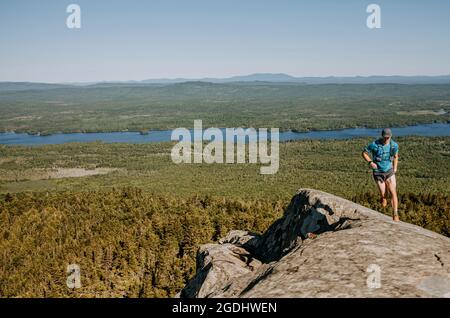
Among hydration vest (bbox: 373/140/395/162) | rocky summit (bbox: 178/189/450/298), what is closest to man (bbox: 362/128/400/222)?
hydration vest (bbox: 373/140/395/162)

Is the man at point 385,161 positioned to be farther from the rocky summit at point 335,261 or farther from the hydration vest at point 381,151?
the rocky summit at point 335,261

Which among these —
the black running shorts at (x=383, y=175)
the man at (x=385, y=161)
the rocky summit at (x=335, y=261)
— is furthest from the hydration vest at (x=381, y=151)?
the rocky summit at (x=335, y=261)

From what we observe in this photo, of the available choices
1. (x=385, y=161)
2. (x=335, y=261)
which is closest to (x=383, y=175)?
(x=385, y=161)

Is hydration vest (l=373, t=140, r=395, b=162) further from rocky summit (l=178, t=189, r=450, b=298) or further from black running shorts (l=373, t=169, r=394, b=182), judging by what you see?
rocky summit (l=178, t=189, r=450, b=298)

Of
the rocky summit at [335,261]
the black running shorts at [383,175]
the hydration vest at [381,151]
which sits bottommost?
the rocky summit at [335,261]

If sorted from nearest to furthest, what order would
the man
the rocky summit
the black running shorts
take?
the rocky summit → the man → the black running shorts

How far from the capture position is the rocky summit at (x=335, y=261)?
7277mm

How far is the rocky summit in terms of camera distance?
23.9 ft

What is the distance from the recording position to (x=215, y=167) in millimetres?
127750

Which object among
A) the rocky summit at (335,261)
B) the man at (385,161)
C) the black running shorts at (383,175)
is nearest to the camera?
the rocky summit at (335,261)

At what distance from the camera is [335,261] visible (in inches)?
334
